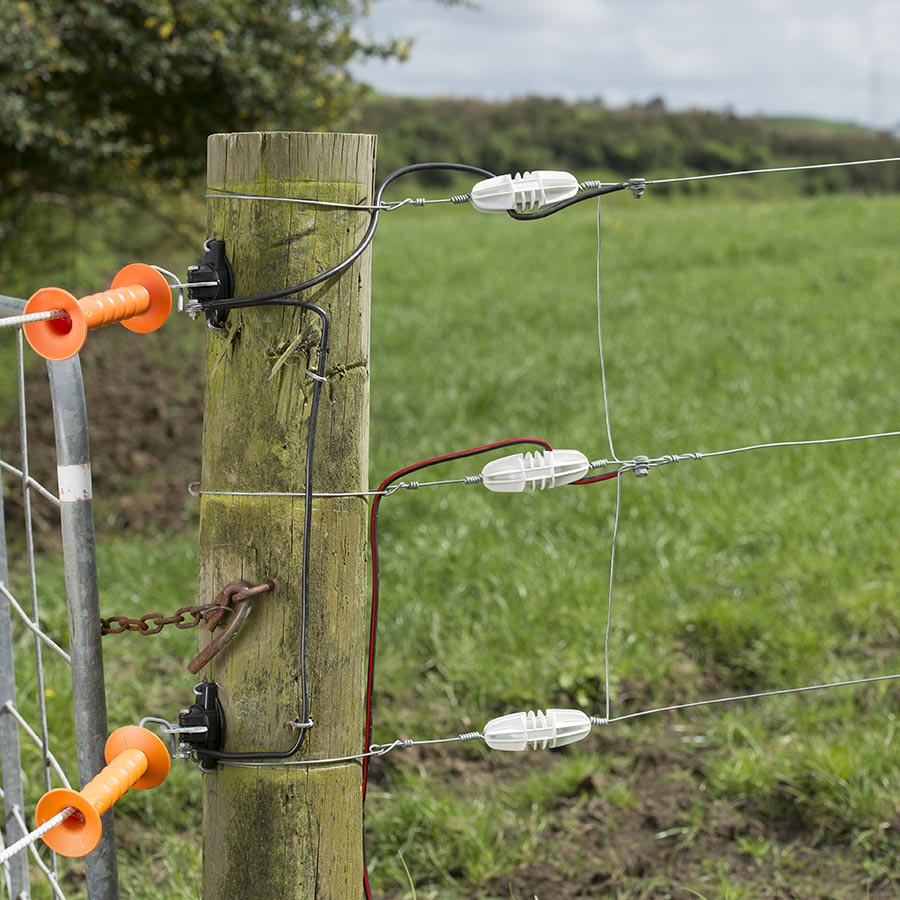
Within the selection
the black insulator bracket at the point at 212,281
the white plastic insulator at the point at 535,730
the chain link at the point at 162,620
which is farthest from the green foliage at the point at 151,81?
the white plastic insulator at the point at 535,730

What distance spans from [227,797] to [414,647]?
7.77 feet

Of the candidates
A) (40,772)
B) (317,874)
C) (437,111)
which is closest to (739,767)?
(317,874)

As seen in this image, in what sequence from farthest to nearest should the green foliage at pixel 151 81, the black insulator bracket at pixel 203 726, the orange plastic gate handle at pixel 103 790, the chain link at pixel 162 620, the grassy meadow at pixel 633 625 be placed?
the green foliage at pixel 151 81
the grassy meadow at pixel 633 625
the black insulator bracket at pixel 203 726
the chain link at pixel 162 620
the orange plastic gate handle at pixel 103 790

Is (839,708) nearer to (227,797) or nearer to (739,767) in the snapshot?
(739,767)

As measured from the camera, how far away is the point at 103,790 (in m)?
1.58

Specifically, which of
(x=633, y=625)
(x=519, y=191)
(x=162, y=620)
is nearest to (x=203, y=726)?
(x=162, y=620)

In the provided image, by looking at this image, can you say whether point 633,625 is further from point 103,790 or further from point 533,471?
point 103,790

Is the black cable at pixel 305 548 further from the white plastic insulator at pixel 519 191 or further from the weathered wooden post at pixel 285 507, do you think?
the white plastic insulator at pixel 519 191

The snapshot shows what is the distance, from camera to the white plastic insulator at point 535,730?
1.94 metres

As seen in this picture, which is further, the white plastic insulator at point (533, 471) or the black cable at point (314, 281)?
the white plastic insulator at point (533, 471)

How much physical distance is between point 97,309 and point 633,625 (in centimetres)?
311

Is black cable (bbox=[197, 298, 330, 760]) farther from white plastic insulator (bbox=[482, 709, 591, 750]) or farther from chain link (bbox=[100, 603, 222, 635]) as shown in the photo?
white plastic insulator (bbox=[482, 709, 591, 750])

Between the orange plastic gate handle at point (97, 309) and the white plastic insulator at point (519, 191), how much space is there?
1.90ft

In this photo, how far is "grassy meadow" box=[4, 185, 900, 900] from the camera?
3068mm
